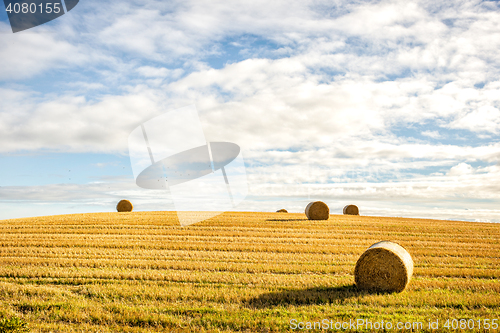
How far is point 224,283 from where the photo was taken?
9703 mm

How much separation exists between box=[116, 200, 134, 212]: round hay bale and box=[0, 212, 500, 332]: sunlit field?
15080 millimetres

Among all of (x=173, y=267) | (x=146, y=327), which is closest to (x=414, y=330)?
(x=146, y=327)

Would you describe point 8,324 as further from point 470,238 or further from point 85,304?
point 470,238

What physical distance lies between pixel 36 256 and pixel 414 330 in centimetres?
1375

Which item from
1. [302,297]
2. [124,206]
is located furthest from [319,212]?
[302,297]

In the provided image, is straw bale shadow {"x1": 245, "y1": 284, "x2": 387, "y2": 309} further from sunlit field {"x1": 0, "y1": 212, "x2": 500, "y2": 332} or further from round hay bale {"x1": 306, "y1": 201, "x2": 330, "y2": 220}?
round hay bale {"x1": 306, "y1": 201, "x2": 330, "y2": 220}

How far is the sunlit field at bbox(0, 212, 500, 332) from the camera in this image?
714 centimetres

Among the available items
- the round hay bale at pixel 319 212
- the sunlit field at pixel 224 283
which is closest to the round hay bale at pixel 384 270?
the sunlit field at pixel 224 283

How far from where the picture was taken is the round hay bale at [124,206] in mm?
34281

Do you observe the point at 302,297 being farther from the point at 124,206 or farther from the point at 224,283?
the point at 124,206

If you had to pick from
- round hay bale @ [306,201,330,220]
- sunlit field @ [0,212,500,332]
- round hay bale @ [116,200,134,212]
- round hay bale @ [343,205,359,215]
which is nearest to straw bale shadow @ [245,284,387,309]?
sunlit field @ [0,212,500,332]

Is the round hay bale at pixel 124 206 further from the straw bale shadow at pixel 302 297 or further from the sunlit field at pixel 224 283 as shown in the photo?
the straw bale shadow at pixel 302 297

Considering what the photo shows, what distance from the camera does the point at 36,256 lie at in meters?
13.9

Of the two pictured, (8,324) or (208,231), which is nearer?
(8,324)
